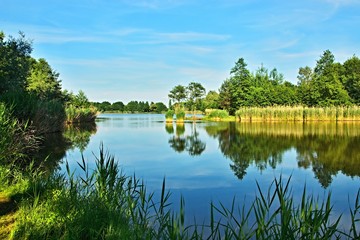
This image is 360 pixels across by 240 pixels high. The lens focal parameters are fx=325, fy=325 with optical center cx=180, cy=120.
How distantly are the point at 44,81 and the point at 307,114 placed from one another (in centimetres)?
2525

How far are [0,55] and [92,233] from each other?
46.8 ft

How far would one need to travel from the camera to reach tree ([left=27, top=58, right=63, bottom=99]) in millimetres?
27305

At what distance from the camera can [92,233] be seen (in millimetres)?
3088

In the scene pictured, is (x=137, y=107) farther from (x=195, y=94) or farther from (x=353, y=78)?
(x=353, y=78)

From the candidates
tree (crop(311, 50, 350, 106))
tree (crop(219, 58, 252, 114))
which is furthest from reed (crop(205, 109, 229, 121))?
tree (crop(311, 50, 350, 106))

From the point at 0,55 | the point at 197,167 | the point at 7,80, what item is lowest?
the point at 197,167

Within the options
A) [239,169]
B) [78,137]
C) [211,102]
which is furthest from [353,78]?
[239,169]

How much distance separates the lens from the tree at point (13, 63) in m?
13.9

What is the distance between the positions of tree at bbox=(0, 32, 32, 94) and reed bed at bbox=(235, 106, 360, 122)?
23.8 meters

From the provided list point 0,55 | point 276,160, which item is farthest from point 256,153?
point 0,55

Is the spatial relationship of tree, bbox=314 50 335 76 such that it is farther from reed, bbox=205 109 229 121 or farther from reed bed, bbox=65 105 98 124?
reed bed, bbox=65 105 98 124

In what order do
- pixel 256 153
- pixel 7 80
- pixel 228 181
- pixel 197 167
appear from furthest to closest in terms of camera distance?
pixel 7 80
pixel 256 153
pixel 197 167
pixel 228 181

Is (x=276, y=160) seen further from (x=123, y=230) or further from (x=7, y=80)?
(x=7, y=80)

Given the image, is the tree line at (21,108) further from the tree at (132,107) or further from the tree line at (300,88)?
the tree at (132,107)
